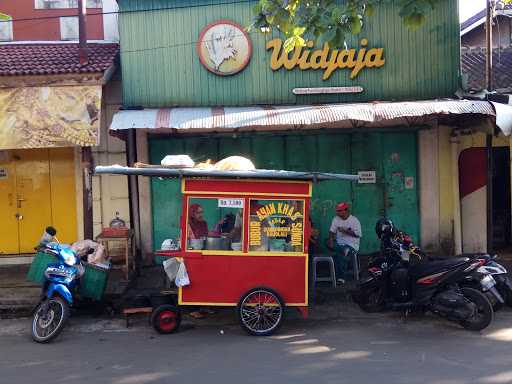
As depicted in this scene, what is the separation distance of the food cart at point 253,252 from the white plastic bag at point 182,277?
45mm

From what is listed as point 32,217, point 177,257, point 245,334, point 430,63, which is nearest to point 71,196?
point 32,217

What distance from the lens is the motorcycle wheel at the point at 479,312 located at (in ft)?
20.5

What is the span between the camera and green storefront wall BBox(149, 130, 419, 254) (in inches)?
408

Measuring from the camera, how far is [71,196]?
1070 centimetres

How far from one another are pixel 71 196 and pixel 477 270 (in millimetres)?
7534

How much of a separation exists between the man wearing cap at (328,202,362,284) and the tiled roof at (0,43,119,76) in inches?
183

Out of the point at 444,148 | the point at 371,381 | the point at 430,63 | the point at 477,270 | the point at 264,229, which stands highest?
the point at 430,63

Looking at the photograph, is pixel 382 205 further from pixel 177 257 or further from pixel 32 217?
pixel 32 217

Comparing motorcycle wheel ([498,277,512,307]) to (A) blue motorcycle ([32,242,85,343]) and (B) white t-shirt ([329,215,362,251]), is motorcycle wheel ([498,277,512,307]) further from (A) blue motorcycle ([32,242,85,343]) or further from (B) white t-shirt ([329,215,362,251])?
(A) blue motorcycle ([32,242,85,343])

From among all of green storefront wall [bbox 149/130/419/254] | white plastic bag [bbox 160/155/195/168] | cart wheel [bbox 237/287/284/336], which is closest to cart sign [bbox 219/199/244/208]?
white plastic bag [bbox 160/155/195/168]

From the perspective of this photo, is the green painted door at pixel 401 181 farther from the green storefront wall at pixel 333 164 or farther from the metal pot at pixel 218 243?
the metal pot at pixel 218 243

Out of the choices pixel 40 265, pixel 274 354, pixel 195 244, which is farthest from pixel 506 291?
pixel 40 265

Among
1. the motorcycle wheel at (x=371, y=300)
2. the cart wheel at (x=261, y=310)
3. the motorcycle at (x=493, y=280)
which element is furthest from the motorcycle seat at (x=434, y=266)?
the cart wheel at (x=261, y=310)

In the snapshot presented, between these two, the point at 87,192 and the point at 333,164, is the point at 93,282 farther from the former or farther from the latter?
the point at 333,164
